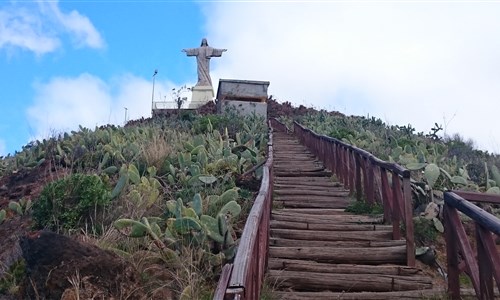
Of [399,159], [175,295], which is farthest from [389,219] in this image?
[175,295]

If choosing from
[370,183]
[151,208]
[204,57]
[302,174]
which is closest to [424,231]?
[370,183]

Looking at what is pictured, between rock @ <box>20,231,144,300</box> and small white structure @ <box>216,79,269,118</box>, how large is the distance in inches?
913

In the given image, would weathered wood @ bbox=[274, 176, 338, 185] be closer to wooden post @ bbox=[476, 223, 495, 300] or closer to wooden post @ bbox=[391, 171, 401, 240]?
wooden post @ bbox=[391, 171, 401, 240]

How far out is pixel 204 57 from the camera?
Answer: 35750mm

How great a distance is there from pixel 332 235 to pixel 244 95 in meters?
22.0

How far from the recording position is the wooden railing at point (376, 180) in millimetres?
7395

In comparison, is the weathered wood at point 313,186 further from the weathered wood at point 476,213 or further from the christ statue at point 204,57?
the christ statue at point 204,57

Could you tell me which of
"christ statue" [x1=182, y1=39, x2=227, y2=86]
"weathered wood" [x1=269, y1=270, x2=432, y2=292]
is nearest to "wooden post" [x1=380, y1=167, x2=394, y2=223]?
"weathered wood" [x1=269, y1=270, x2=432, y2=292]

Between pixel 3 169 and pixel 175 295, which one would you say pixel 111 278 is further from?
pixel 3 169

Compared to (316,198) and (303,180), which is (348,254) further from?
(303,180)

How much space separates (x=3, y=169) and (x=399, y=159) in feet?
30.7

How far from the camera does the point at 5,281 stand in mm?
6199

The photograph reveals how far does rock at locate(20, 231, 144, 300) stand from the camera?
17.2ft

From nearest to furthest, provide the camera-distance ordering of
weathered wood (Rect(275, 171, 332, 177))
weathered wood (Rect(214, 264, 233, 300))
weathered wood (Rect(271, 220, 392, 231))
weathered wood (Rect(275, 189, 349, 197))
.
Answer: weathered wood (Rect(214, 264, 233, 300)), weathered wood (Rect(271, 220, 392, 231)), weathered wood (Rect(275, 189, 349, 197)), weathered wood (Rect(275, 171, 332, 177))
